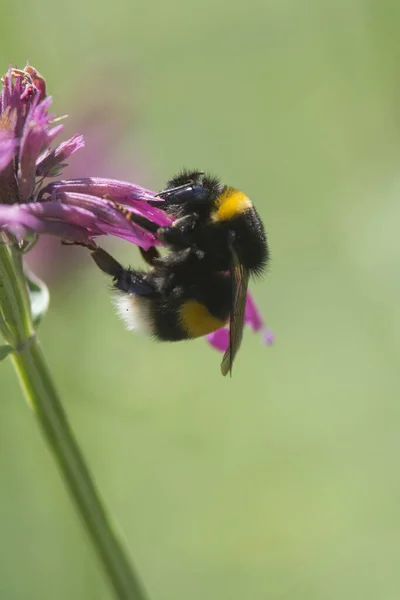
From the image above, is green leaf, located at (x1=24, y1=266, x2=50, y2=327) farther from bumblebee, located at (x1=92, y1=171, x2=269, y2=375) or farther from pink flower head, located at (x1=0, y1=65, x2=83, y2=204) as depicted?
pink flower head, located at (x1=0, y1=65, x2=83, y2=204)

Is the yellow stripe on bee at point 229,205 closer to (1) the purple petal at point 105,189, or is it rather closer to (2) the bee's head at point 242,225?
(2) the bee's head at point 242,225

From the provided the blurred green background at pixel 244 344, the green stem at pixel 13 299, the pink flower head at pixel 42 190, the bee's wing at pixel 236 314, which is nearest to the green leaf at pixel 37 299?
the green stem at pixel 13 299

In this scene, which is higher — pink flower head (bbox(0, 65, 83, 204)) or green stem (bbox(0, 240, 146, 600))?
pink flower head (bbox(0, 65, 83, 204))

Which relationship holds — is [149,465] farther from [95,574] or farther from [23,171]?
[23,171]

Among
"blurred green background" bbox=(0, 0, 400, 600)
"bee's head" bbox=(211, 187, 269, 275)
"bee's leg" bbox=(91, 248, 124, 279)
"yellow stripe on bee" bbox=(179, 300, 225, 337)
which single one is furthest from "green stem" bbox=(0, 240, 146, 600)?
"blurred green background" bbox=(0, 0, 400, 600)

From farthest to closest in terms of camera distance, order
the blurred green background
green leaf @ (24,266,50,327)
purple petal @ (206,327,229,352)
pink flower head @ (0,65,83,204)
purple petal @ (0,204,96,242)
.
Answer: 1. the blurred green background
2. purple petal @ (206,327,229,352)
3. green leaf @ (24,266,50,327)
4. pink flower head @ (0,65,83,204)
5. purple petal @ (0,204,96,242)

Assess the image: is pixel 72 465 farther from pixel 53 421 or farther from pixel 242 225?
pixel 242 225
